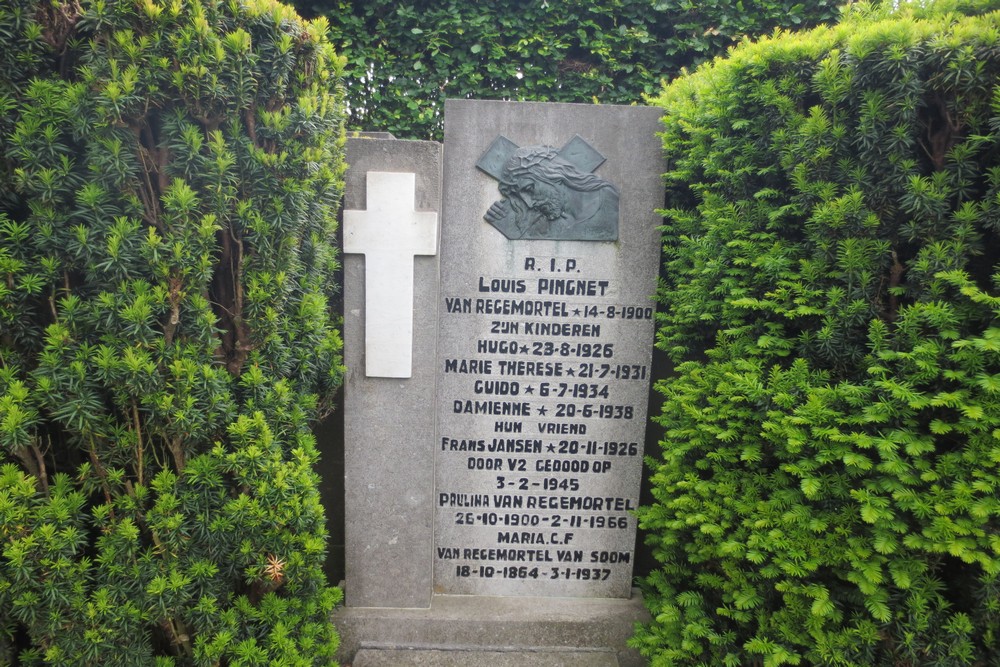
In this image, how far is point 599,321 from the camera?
12.0 feet

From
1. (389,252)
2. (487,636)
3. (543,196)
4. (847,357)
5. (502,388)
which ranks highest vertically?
(543,196)

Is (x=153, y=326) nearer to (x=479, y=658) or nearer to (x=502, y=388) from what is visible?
(x=502, y=388)

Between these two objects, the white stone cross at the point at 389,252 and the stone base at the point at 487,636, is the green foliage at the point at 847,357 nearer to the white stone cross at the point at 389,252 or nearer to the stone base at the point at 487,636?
the stone base at the point at 487,636

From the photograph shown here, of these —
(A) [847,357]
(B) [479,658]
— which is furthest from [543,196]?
(B) [479,658]

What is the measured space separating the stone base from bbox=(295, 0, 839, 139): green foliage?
431cm

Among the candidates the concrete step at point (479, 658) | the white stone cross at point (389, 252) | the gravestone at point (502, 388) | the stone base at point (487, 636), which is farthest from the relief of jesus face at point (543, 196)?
the concrete step at point (479, 658)

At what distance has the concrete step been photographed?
3.62m

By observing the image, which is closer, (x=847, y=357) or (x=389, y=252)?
(x=847, y=357)

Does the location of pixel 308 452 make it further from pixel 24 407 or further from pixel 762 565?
pixel 762 565

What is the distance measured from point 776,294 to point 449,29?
4152 mm

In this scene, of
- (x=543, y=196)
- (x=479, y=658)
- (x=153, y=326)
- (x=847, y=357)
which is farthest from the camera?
(x=479, y=658)

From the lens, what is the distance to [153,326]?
2.40 metres

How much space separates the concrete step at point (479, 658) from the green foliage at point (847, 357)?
677 millimetres

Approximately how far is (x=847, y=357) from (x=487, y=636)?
2949 mm
